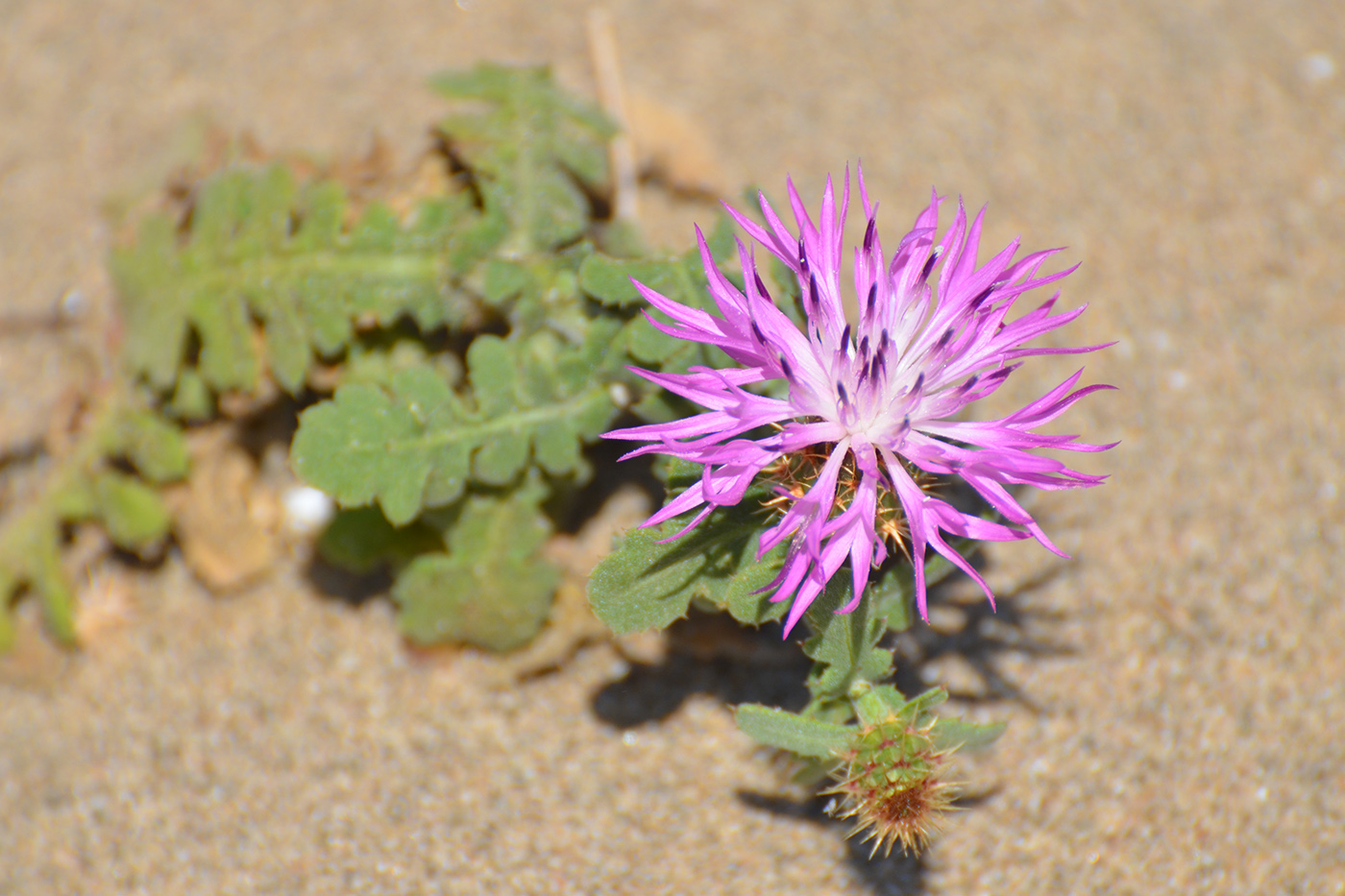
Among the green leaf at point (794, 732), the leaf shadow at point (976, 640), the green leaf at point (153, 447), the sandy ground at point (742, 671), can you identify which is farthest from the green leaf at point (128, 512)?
the leaf shadow at point (976, 640)

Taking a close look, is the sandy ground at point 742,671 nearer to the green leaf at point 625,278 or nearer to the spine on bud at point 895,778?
the spine on bud at point 895,778

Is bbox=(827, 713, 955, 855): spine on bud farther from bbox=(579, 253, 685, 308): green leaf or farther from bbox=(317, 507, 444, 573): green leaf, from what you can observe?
bbox=(317, 507, 444, 573): green leaf

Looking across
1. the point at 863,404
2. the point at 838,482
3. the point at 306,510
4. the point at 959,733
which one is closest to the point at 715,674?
the point at 959,733

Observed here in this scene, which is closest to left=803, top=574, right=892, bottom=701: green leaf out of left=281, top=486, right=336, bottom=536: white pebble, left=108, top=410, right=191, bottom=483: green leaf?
left=281, top=486, right=336, bottom=536: white pebble

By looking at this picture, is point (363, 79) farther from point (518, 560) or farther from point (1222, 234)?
point (1222, 234)

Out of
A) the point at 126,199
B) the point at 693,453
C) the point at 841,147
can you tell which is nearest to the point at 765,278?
the point at 841,147

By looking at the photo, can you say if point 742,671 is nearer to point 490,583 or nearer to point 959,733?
point 490,583

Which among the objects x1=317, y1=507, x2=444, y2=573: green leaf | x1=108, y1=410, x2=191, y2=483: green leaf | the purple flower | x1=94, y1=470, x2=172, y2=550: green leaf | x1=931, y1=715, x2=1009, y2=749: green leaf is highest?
the purple flower
